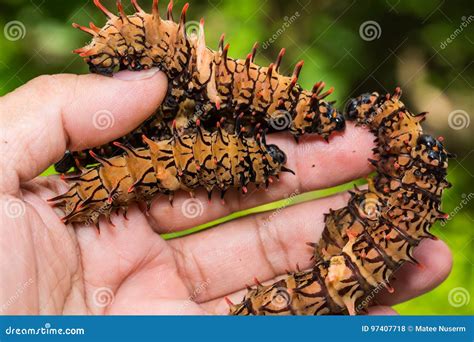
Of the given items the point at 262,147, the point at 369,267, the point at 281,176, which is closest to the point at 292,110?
the point at 262,147

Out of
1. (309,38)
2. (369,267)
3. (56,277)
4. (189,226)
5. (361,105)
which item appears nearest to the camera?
(56,277)

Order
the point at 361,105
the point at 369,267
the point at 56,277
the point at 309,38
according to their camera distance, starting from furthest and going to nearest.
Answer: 1. the point at 309,38
2. the point at 361,105
3. the point at 369,267
4. the point at 56,277

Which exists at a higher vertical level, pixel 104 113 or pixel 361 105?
pixel 361 105
